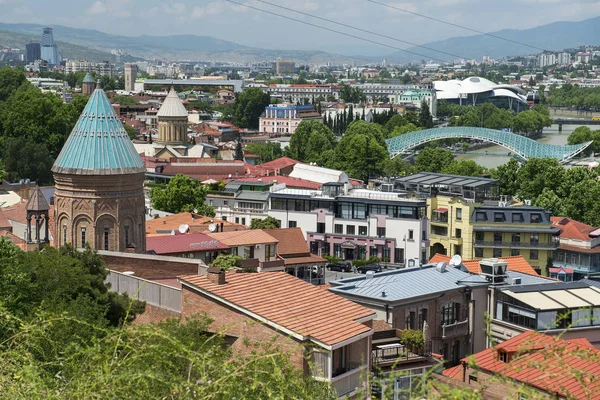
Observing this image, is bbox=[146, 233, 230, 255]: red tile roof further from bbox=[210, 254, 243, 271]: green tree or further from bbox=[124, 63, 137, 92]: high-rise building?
bbox=[124, 63, 137, 92]: high-rise building

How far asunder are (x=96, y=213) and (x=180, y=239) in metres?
3.50

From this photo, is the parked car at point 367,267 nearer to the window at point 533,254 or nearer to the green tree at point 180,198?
the window at point 533,254

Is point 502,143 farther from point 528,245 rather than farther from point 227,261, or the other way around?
point 227,261

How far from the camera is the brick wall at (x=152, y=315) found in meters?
16.0

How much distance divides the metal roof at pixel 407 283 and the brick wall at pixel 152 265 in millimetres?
2868

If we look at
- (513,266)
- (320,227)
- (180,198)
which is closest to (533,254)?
(320,227)

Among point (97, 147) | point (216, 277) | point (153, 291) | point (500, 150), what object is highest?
point (97, 147)

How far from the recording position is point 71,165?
2394 cm

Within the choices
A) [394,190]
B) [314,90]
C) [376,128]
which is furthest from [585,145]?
[314,90]

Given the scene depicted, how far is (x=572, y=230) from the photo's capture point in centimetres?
3684

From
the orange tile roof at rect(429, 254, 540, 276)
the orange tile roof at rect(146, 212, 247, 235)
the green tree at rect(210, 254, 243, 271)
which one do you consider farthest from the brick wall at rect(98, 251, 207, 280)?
the orange tile roof at rect(146, 212, 247, 235)

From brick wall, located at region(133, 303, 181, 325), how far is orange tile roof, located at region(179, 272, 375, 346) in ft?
6.64

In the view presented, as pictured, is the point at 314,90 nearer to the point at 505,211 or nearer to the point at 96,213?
the point at 505,211

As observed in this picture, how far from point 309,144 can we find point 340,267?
31839mm
